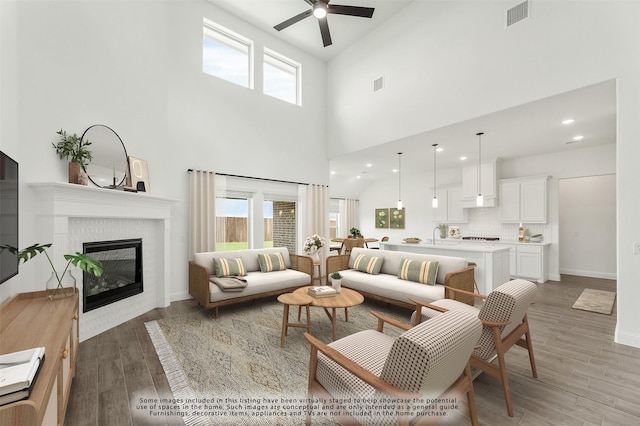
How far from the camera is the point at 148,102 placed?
155 inches

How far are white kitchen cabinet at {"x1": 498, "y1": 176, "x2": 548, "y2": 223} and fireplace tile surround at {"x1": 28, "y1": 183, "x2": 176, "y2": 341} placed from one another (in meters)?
7.05

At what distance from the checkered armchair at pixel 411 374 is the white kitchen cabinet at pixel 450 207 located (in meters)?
6.47

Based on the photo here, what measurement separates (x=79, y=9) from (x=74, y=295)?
10.6 ft

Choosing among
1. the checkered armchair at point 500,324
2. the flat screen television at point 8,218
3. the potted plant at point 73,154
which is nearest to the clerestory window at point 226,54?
the potted plant at point 73,154

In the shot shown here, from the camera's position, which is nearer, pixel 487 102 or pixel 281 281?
pixel 487 102

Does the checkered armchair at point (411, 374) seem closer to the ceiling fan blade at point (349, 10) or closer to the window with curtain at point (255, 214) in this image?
the ceiling fan blade at point (349, 10)

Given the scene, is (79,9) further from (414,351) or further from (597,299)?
(597,299)

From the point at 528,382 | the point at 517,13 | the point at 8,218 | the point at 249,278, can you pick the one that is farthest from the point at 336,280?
the point at 517,13

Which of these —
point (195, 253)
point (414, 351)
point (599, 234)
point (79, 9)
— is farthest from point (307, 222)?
point (599, 234)

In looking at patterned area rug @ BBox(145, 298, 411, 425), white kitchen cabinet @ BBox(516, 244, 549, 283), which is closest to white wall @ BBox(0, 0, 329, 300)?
patterned area rug @ BBox(145, 298, 411, 425)

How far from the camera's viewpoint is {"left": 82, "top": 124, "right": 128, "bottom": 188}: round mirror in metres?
3.23

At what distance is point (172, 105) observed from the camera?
444 cm

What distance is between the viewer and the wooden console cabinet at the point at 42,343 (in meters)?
0.97

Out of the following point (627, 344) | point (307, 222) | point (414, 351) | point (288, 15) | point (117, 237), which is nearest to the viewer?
point (414, 351)
